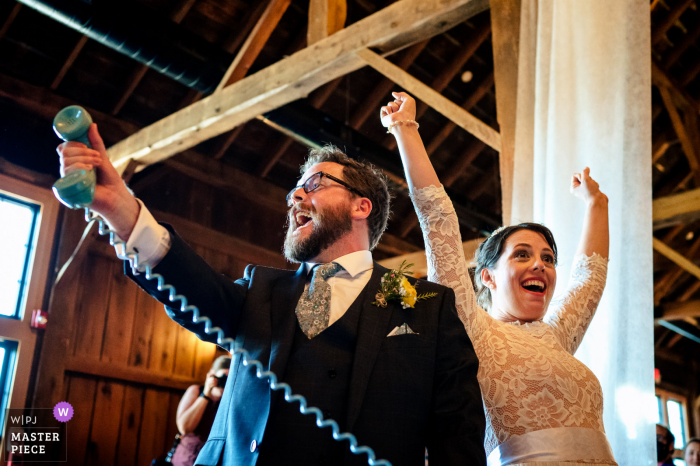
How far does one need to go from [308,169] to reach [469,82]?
590cm

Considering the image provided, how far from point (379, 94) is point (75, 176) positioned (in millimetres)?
5712

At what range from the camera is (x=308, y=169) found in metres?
1.70

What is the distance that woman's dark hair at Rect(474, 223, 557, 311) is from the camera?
188 centimetres

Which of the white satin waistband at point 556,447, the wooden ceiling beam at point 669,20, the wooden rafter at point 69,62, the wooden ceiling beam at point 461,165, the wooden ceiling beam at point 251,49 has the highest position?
the wooden ceiling beam at point 669,20

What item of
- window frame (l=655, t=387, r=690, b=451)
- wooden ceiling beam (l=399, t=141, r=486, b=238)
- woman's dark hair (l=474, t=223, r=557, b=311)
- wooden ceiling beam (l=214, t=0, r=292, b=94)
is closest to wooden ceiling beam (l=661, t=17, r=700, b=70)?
wooden ceiling beam (l=399, t=141, r=486, b=238)

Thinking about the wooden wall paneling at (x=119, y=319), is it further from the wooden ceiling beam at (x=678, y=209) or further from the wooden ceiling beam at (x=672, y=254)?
the wooden ceiling beam at (x=672, y=254)

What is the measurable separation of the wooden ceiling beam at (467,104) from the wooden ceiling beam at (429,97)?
10.6 ft

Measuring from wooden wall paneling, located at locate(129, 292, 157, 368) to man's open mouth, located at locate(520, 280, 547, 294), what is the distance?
4449 millimetres

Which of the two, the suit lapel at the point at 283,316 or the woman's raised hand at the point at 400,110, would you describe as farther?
the woman's raised hand at the point at 400,110

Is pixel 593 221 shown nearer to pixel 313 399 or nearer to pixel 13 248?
pixel 313 399

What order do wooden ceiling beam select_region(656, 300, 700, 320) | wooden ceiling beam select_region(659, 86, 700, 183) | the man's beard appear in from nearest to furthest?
the man's beard → wooden ceiling beam select_region(659, 86, 700, 183) → wooden ceiling beam select_region(656, 300, 700, 320)

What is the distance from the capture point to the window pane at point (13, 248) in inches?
186

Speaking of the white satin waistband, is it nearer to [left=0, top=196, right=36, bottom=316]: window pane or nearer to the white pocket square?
the white pocket square

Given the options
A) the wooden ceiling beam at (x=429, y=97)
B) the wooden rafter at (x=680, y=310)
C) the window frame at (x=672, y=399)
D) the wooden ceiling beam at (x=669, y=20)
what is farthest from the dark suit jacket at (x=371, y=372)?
the window frame at (x=672, y=399)
